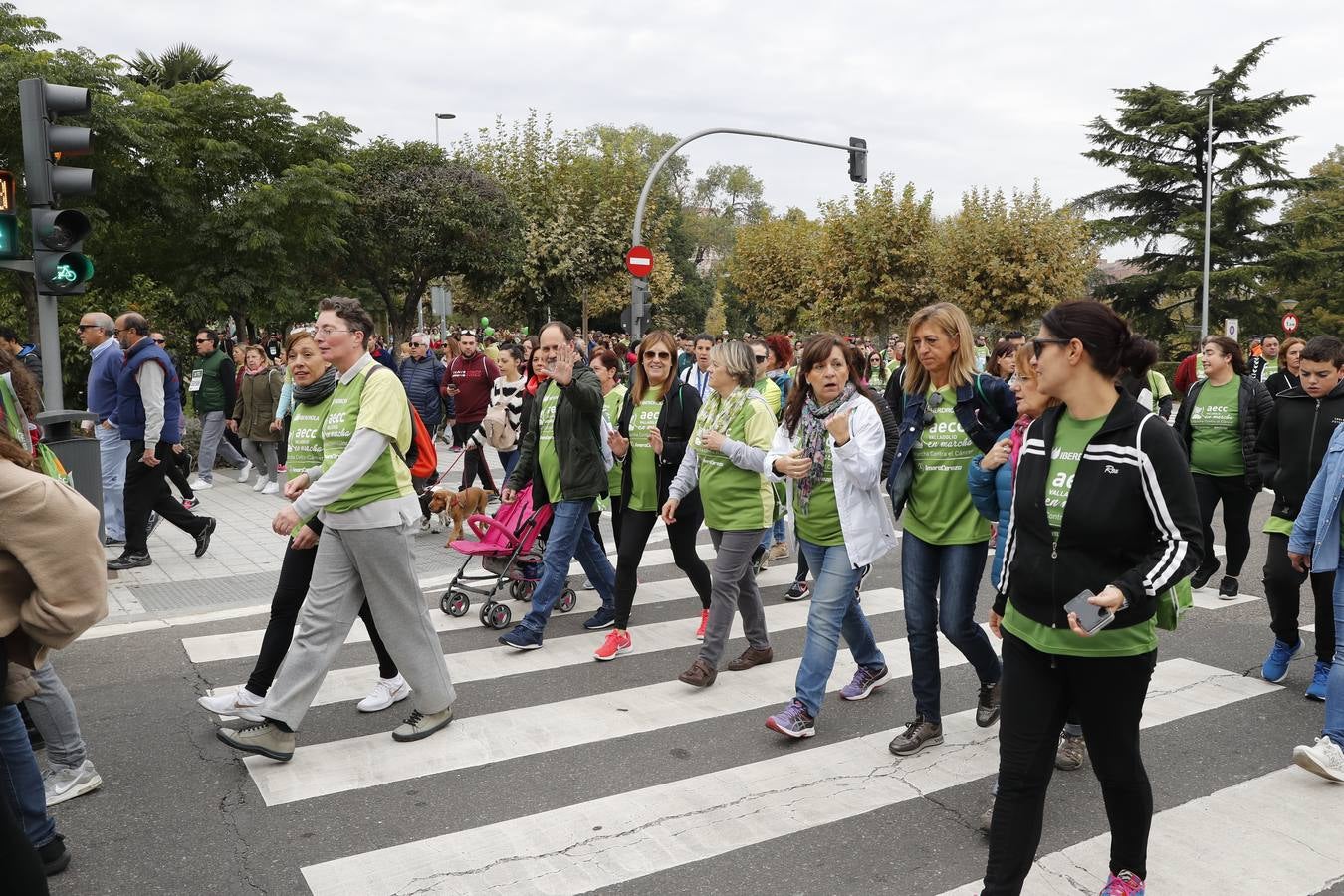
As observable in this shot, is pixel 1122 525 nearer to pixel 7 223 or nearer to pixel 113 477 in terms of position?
pixel 7 223

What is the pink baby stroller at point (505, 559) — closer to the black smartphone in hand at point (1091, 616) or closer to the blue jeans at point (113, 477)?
the blue jeans at point (113, 477)

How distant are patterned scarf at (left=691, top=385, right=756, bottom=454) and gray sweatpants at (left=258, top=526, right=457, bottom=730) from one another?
5.73ft

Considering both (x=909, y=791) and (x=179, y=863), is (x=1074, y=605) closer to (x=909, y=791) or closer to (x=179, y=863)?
(x=909, y=791)

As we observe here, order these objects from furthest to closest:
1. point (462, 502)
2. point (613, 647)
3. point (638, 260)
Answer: point (638, 260) < point (462, 502) < point (613, 647)

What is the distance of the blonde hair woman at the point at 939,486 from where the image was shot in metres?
4.60

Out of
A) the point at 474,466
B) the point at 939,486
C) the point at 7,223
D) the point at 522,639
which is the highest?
the point at 7,223

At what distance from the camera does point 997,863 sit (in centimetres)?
310

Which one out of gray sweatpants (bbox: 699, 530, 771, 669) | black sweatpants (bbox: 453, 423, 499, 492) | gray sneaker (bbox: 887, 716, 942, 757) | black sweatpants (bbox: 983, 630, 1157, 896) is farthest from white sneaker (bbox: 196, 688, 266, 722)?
black sweatpants (bbox: 453, 423, 499, 492)

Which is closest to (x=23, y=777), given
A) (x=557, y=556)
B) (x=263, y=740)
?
(x=263, y=740)

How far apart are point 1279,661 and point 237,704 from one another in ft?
17.9

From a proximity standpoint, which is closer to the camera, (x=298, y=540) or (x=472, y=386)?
(x=298, y=540)

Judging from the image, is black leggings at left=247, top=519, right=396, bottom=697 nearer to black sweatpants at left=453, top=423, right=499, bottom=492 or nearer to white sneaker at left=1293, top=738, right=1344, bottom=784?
white sneaker at left=1293, top=738, right=1344, bottom=784

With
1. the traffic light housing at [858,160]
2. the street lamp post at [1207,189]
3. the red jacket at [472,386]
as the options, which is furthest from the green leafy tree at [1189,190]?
the red jacket at [472,386]

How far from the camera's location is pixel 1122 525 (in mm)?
3012
